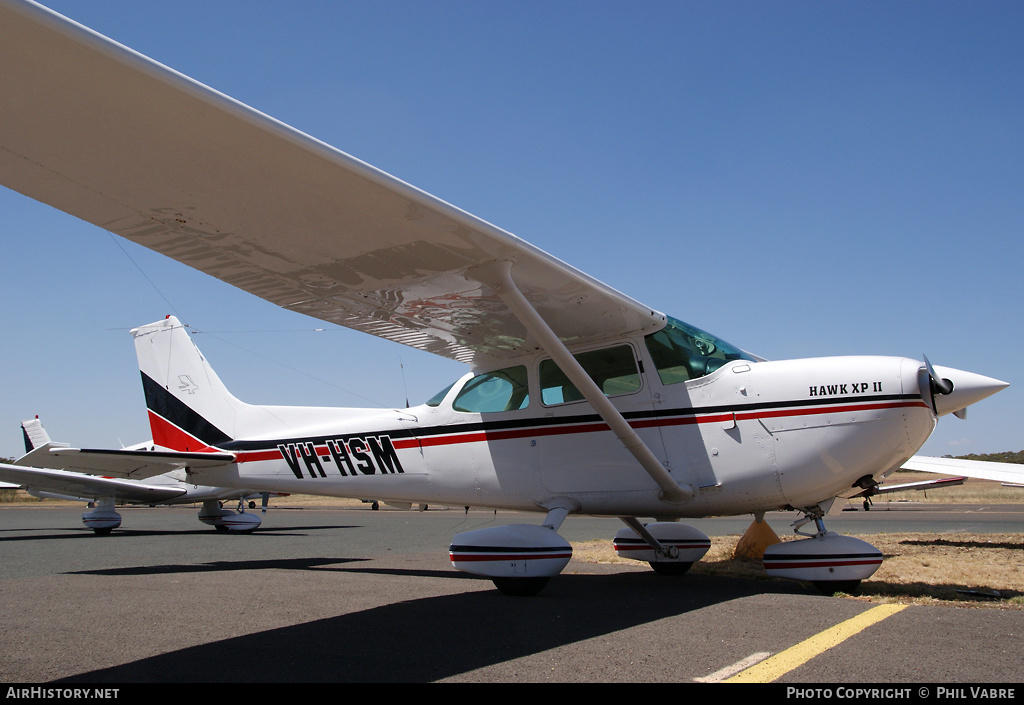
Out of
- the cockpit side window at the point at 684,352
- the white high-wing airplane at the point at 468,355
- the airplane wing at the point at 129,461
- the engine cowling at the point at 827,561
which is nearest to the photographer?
the white high-wing airplane at the point at 468,355

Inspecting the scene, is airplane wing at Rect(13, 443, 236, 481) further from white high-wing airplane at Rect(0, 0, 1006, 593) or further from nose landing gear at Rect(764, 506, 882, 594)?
nose landing gear at Rect(764, 506, 882, 594)

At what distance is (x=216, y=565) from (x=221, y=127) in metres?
7.00

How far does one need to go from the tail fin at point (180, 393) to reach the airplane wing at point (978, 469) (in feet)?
41.5

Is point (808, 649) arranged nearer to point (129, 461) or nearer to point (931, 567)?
point (931, 567)

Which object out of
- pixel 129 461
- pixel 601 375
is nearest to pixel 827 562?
pixel 601 375

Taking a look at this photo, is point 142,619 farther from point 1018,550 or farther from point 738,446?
point 1018,550

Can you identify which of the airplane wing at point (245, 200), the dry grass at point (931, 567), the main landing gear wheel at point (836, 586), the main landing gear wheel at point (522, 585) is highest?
the airplane wing at point (245, 200)

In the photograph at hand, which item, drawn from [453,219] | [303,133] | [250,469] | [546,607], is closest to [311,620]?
[546,607]

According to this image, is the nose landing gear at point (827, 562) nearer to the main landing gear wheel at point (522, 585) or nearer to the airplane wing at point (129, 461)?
the main landing gear wheel at point (522, 585)

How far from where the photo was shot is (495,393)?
23.6 ft

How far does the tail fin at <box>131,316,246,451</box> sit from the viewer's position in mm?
9930

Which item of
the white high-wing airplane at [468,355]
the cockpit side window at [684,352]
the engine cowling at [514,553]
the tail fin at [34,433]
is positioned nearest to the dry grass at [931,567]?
the white high-wing airplane at [468,355]

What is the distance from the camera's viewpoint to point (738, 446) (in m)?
5.90

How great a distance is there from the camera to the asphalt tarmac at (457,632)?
324cm
